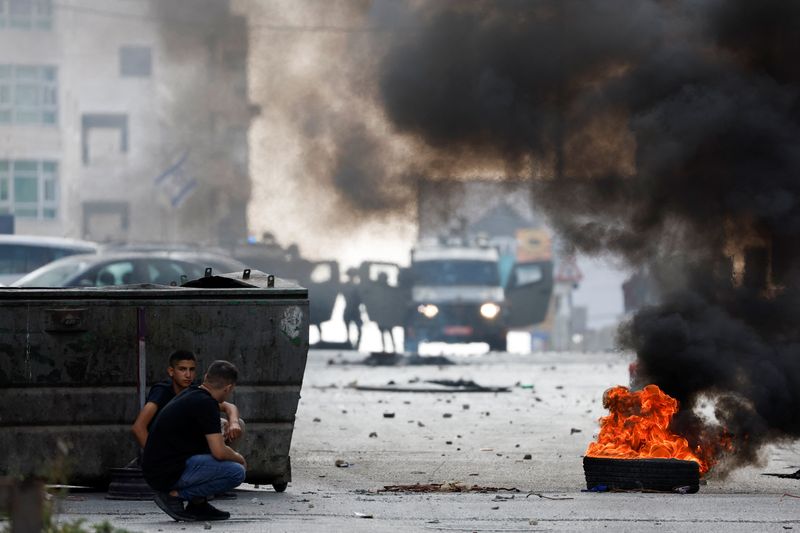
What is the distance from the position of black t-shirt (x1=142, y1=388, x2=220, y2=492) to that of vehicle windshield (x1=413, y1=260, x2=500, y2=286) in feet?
90.6

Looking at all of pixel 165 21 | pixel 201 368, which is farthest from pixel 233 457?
pixel 165 21

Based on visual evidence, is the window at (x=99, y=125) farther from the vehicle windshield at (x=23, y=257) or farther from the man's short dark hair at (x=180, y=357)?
the man's short dark hair at (x=180, y=357)

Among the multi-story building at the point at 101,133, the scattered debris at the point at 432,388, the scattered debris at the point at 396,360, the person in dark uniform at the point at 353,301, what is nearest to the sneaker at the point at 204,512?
the scattered debris at the point at 432,388

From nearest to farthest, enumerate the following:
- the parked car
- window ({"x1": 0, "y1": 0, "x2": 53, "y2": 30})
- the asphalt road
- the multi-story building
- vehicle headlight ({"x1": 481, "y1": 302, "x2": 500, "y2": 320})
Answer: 1. the asphalt road
2. the parked car
3. vehicle headlight ({"x1": 481, "y1": 302, "x2": 500, "y2": 320})
4. the multi-story building
5. window ({"x1": 0, "y1": 0, "x2": 53, "y2": 30})

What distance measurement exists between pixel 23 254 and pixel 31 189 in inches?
1297

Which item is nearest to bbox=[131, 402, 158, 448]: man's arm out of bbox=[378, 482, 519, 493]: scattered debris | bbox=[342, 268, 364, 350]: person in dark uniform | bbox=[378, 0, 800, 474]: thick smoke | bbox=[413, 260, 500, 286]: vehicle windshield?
bbox=[378, 482, 519, 493]: scattered debris

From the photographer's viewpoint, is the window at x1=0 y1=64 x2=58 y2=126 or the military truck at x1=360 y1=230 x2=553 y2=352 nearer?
the military truck at x1=360 y1=230 x2=553 y2=352

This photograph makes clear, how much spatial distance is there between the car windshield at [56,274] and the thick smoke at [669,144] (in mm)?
7867

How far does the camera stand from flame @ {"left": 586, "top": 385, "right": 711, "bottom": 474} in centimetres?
992

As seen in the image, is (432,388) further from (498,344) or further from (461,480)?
(498,344)

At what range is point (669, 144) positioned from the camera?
1188 cm

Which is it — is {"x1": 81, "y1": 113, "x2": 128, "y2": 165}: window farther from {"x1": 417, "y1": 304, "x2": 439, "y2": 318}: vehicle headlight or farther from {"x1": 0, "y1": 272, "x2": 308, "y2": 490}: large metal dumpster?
{"x1": 0, "y1": 272, "x2": 308, "y2": 490}: large metal dumpster

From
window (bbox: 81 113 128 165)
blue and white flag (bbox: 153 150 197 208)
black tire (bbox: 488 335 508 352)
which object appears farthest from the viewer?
window (bbox: 81 113 128 165)

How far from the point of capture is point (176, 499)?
322 inches
